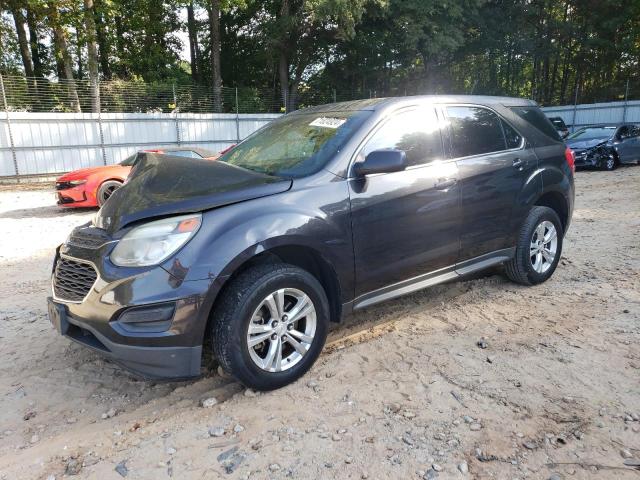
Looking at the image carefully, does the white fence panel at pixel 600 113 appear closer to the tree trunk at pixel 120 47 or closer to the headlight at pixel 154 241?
the tree trunk at pixel 120 47

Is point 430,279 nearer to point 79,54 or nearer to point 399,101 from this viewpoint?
point 399,101

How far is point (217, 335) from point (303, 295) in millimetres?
575

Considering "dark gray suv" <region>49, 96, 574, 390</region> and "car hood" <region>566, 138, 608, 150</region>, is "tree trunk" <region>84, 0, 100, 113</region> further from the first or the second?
"dark gray suv" <region>49, 96, 574, 390</region>

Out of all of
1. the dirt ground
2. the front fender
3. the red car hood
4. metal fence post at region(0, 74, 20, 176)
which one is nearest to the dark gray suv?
the front fender

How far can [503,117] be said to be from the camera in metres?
4.41

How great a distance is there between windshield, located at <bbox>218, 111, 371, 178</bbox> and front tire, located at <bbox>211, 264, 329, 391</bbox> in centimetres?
76

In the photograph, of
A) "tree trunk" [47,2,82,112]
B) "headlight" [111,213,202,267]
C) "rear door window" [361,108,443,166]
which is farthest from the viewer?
"tree trunk" [47,2,82,112]

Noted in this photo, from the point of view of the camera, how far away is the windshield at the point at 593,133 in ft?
48.1

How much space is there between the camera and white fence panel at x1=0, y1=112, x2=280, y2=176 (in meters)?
14.9

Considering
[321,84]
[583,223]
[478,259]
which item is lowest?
[583,223]

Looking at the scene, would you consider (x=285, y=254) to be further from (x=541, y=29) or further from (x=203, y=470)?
(x=541, y=29)

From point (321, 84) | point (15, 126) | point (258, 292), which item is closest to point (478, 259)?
point (258, 292)

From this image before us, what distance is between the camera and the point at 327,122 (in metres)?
3.70

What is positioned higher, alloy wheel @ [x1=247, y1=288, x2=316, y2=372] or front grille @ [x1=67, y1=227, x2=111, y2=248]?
front grille @ [x1=67, y1=227, x2=111, y2=248]
